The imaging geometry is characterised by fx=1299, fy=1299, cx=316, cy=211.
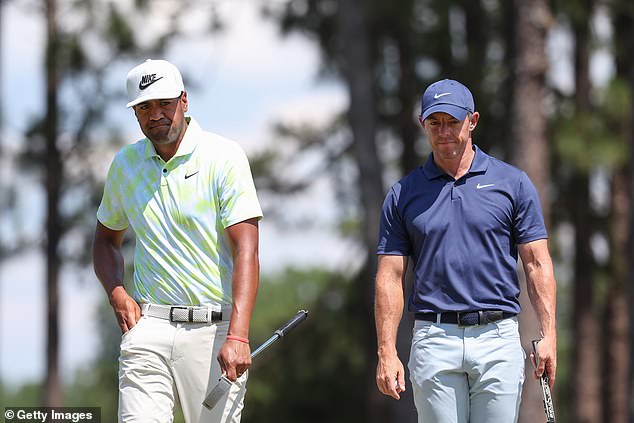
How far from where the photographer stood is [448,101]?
5.61 metres

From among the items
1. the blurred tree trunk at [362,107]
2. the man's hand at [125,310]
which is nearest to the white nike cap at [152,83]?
the man's hand at [125,310]

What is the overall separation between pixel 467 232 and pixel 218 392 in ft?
4.18

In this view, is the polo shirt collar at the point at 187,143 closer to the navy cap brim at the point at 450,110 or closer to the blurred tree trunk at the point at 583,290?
the navy cap brim at the point at 450,110

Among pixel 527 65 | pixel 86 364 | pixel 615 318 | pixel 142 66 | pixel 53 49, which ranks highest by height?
pixel 53 49

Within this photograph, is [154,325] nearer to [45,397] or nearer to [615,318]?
[45,397]

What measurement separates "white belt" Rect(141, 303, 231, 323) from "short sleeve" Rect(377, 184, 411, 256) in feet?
2.48

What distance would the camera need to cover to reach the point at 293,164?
71.2ft

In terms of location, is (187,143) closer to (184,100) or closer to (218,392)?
(184,100)

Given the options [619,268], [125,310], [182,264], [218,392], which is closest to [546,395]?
[218,392]

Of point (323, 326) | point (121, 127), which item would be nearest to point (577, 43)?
point (323, 326)

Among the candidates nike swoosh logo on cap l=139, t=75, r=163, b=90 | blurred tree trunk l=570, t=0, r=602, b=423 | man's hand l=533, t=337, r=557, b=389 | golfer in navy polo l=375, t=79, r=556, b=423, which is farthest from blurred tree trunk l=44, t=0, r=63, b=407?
man's hand l=533, t=337, r=557, b=389

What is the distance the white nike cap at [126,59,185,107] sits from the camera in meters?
5.67

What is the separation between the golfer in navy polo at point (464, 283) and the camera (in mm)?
5578

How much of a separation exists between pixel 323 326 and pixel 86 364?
2516 inches
